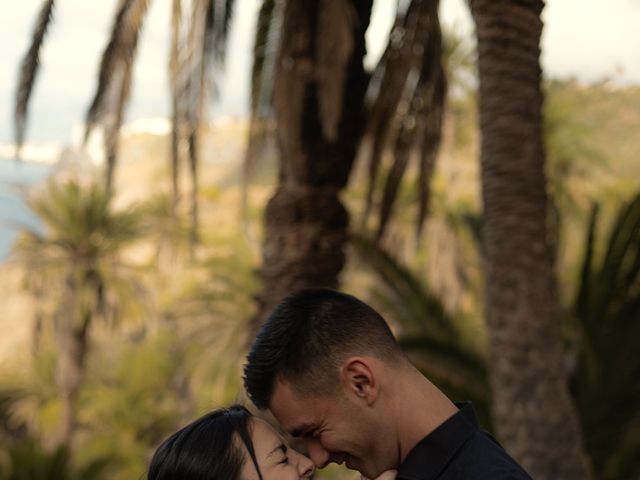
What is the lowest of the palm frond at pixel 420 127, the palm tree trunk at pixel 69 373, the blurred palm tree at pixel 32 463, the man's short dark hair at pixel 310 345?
the palm tree trunk at pixel 69 373

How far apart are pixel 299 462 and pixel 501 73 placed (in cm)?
479

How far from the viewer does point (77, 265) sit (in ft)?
110

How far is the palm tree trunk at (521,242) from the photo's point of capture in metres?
6.62

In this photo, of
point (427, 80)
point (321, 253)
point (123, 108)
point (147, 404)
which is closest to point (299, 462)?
point (321, 253)

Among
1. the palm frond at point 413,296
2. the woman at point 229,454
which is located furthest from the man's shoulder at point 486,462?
the palm frond at point 413,296

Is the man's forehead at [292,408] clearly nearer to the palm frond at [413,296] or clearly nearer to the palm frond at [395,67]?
the palm frond at [395,67]

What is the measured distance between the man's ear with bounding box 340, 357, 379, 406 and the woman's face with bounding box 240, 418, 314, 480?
19 cm

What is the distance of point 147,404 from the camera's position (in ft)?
149

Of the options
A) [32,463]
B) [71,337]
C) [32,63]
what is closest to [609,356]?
[32,63]

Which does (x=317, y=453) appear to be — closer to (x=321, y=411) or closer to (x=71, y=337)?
(x=321, y=411)

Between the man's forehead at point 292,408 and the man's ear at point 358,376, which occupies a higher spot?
the man's ear at point 358,376

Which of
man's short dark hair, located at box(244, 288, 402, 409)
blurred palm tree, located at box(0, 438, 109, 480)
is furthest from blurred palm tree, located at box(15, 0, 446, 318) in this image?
man's short dark hair, located at box(244, 288, 402, 409)

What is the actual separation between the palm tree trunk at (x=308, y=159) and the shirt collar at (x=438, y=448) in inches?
270

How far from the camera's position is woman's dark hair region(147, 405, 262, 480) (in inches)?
87.0
